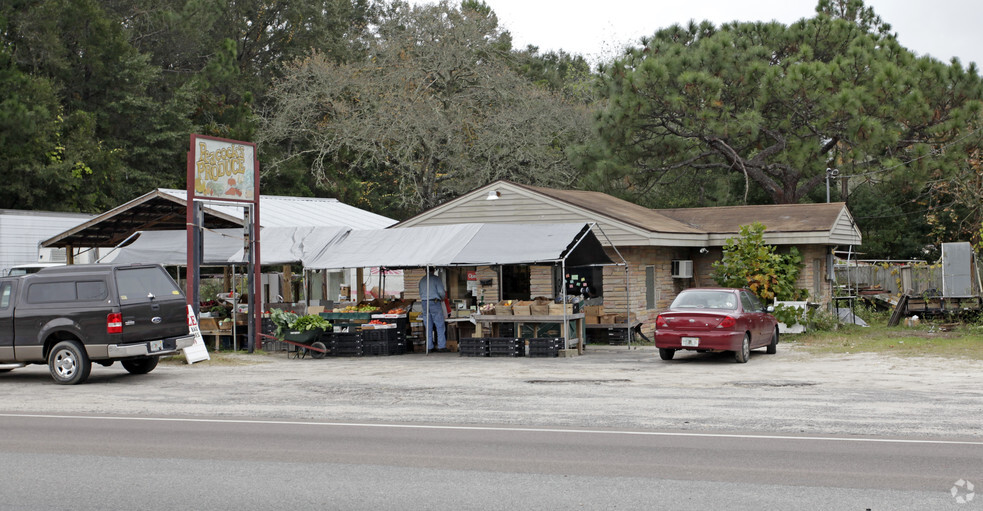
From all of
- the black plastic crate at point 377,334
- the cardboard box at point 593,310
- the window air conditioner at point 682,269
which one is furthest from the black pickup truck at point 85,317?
the window air conditioner at point 682,269

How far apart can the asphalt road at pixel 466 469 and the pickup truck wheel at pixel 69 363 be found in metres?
5.25

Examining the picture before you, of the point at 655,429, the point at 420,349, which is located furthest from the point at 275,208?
the point at 655,429

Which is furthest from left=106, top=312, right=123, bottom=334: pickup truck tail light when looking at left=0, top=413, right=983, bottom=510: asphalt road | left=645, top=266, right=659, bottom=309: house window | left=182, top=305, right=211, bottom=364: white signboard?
left=645, top=266, right=659, bottom=309: house window

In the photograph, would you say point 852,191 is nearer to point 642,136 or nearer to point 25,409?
point 642,136

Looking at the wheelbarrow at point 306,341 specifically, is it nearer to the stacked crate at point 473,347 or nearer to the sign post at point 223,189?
the sign post at point 223,189

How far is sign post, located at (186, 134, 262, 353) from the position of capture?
2136 centimetres

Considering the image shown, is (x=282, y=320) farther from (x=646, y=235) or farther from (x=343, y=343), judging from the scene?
(x=646, y=235)

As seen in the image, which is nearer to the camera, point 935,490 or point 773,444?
point 935,490

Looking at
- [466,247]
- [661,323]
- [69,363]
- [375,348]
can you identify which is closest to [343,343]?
[375,348]

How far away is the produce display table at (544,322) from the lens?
68.5ft

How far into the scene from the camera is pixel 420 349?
77.0 feet

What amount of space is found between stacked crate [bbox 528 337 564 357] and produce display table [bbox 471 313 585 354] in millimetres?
230

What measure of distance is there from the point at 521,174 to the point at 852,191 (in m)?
16.3

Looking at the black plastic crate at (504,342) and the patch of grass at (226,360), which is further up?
the black plastic crate at (504,342)
